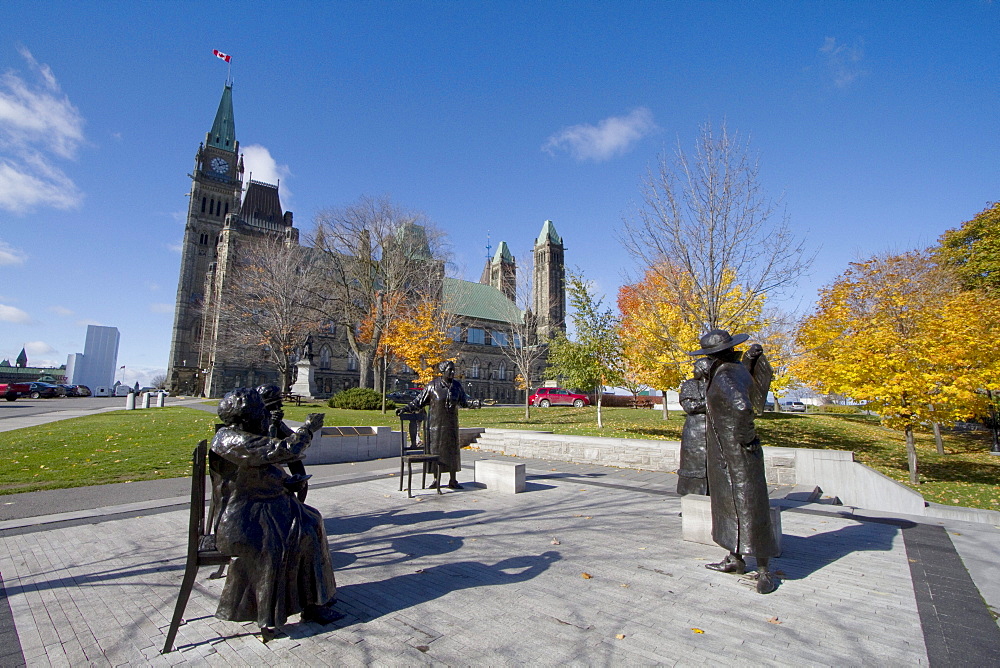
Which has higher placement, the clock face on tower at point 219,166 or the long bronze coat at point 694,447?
the clock face on tower at point 219,166

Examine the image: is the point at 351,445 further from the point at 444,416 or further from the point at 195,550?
the point at 195,550

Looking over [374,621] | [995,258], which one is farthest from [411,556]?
[995,258]

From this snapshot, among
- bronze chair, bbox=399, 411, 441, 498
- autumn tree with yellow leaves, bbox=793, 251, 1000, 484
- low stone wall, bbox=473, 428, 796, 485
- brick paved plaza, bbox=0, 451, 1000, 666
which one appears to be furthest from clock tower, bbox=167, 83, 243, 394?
autumn tree with yellow leaves, bbox=793, 251, 1000, 484

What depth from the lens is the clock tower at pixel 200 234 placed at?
187 ft

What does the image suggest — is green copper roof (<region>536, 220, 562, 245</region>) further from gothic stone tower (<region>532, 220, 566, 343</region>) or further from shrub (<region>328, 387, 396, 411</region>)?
shrub (<region>328, 387, 396, 411</region>)

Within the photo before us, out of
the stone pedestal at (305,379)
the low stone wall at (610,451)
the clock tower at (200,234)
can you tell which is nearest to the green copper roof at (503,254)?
the clock tower at (200,234)

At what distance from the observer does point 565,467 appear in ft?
38.4

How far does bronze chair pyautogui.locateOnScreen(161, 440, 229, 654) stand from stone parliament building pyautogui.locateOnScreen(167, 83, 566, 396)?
137 ft

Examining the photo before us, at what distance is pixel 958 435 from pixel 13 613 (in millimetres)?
30790

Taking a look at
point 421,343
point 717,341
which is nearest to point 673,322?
point 421,343

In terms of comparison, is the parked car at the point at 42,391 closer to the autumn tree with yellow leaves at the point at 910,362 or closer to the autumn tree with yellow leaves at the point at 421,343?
the autumn tree with yellow leaves at the point at 421,343

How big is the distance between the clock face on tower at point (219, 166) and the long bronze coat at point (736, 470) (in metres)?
75.4

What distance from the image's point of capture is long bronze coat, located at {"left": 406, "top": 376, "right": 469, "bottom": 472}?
8.48 meters

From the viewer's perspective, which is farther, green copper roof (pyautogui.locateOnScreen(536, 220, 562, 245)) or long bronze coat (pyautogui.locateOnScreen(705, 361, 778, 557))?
green copper roof (pyautogui.locateOnScreen(536, 220, 562, 245))
